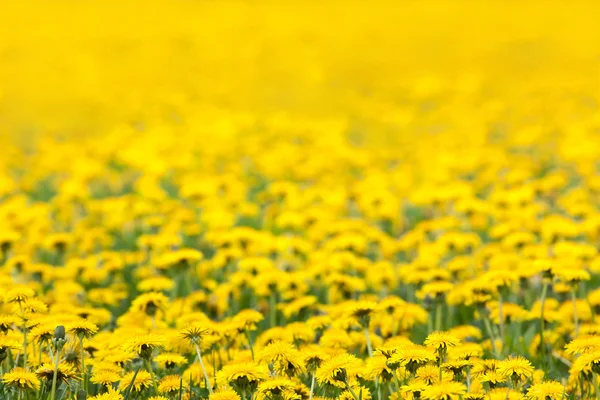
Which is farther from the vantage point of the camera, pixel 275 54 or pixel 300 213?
pixel 275 54

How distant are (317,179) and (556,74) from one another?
745 cm

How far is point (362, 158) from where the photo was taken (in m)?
8.83

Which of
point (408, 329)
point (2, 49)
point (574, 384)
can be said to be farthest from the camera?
point (2, 49)

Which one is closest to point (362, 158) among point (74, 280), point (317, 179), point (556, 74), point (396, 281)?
point (317, 179)

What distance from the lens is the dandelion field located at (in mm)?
3258

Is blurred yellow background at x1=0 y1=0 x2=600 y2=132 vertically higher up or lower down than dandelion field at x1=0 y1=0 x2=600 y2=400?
higher up

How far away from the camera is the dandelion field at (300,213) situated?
10.7 feet

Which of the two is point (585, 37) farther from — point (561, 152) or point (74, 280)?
point (74, 280)

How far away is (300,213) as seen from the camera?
22.3ft

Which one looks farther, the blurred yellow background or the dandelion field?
the blurred yellow background

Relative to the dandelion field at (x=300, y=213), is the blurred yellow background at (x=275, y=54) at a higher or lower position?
higher

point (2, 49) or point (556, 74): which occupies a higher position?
point (2, 49)

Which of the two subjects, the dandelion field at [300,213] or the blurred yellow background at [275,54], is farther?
the blurred yellow background at [275,54]

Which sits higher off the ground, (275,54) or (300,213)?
(275,54)
